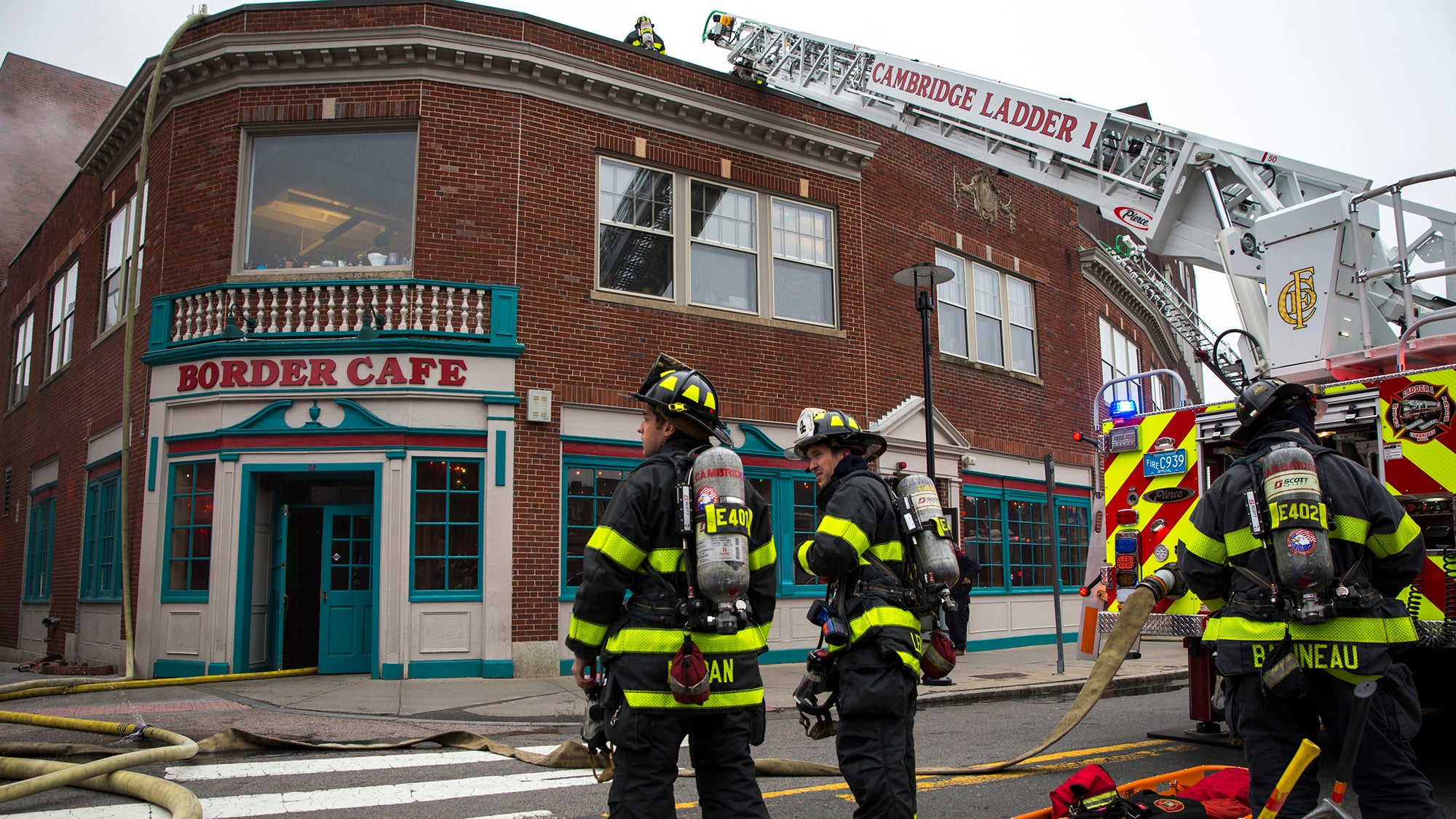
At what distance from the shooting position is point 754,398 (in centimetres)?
1353

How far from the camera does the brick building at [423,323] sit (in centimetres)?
1123

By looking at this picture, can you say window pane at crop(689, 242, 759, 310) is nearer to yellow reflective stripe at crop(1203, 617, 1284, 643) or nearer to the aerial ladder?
the aerial ladder

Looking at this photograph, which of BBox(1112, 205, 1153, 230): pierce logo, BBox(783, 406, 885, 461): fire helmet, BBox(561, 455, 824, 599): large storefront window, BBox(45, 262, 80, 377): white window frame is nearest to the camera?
BBox(783, 406, 885, 461): fire helmet

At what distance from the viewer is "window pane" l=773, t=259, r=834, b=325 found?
562 inches

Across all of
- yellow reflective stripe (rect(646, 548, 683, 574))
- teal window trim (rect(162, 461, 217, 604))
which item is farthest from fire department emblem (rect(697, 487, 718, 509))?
teal window trim (rect(162, 461, 217, 604))

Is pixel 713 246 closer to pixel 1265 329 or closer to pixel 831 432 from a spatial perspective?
pixel 1265 329

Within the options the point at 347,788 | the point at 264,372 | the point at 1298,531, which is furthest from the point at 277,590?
the point at 1298,531

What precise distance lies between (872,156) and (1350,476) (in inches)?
473

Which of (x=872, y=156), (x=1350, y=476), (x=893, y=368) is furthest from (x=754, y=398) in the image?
(x=1350, y=476)

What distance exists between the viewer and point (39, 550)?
16.8 metres

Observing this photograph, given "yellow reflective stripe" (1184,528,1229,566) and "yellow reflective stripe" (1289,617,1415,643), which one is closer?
"yellow reflective stripe" (1289,617,1415,643)

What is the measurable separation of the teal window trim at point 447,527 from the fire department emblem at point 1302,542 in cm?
903

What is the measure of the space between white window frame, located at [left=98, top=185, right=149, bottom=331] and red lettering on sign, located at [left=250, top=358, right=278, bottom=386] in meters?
3.40

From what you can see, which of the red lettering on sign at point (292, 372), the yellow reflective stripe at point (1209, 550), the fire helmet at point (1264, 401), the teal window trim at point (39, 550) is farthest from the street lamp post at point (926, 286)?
the teal window trim at point (39, 550)
